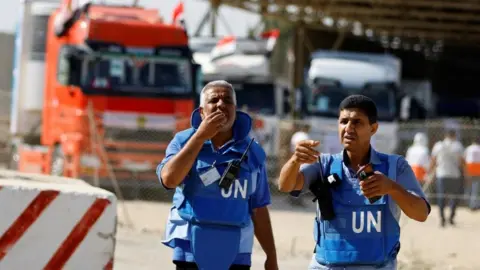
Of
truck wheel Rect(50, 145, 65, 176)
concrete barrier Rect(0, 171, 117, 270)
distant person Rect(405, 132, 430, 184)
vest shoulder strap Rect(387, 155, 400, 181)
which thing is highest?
vest shoulder strap Rect(387, 155, 400, 181)

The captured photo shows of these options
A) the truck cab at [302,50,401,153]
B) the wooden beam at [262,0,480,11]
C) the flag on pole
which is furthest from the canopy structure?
the truck cab at [302,50,401,153]

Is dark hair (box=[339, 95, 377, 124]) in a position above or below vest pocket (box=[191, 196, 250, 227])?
above

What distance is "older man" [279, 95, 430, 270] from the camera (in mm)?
5289

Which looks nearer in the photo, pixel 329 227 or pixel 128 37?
pixel 329 227

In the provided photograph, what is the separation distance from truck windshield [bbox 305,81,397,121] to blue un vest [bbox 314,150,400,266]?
62.6ft

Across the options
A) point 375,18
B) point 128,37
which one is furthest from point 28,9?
point 375,18

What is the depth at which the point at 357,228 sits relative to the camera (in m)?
5.31

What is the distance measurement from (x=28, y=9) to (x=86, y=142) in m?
4.81

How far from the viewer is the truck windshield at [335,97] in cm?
2445

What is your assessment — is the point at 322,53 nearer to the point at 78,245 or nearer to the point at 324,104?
the point at 324,104

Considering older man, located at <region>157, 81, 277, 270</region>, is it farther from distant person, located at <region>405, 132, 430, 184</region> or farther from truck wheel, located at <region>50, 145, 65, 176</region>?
truck wheel, located at <region>50, 145, 65, 176</region>

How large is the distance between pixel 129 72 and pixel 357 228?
15346 millimetres

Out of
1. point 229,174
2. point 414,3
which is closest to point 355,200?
point 229,174

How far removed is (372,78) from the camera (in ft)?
81.5
